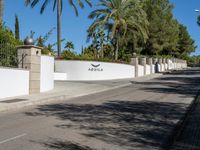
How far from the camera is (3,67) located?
18.6m

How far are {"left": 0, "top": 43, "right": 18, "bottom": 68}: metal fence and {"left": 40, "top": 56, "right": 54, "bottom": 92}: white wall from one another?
1.74 meters

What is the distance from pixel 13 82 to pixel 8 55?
1.93m

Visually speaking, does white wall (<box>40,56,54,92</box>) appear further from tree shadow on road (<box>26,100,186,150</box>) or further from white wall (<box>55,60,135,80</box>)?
white wall (<box>55,60,135,80</box>)

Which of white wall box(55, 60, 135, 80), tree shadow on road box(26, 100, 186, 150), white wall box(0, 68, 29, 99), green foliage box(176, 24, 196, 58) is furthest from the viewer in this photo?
green foliage box(176, 24, 196, 58)

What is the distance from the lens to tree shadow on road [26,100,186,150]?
9375 millimetres

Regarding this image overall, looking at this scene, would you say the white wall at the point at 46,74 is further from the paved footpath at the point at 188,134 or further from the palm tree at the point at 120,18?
the palm tree at the point at 120,18

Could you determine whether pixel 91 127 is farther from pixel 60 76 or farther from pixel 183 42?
pixel 183 42

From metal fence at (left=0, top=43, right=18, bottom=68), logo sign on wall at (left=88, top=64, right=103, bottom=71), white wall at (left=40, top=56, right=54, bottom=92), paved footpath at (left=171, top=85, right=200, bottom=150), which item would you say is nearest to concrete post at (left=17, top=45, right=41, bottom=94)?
metal fence at (left=0, top=43, right=18, bottom=68)

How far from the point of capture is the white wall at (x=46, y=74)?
73.4 ft

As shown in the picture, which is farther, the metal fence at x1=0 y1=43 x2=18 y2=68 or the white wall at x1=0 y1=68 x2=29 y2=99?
the metal fence at x1=0 y1=43 x2=18 y2=68

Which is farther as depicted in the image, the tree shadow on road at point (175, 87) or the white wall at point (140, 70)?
the white wall at point (140, 70)

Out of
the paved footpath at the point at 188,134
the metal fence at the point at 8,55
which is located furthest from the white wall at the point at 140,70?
the paved footpath at the point at 188,134

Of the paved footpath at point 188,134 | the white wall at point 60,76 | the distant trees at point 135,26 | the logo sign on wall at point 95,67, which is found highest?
the distant trees at point 135,26

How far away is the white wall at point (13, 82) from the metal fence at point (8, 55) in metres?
0.73
